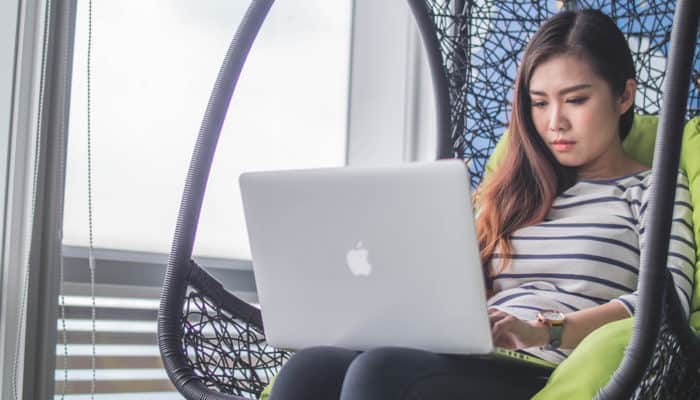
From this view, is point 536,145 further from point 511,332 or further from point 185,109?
point 185,109

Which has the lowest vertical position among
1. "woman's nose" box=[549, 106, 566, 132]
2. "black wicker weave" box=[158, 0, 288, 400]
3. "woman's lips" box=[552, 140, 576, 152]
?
"black wicker weave" box=[158, 0, 288, 400]

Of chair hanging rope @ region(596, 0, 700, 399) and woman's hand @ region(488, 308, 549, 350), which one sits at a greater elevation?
chair hanging rope @ region(596, 0, 700, 399)

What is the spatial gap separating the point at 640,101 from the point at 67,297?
4.70ft

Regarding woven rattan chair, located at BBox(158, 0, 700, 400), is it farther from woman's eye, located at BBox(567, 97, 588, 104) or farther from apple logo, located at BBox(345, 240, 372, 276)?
apple logo, located at BBox(345, 240, 372, 276)

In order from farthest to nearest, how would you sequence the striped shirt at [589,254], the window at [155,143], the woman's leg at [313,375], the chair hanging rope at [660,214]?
1. the window at [155,143]
2. the striped shirt at [589,254]
3. the woman's leg at [313,375]
4. the chair hanging rope at [660,214]

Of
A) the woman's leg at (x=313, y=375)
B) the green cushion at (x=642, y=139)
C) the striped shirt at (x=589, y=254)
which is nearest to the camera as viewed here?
the woman's leg at (x=313, y=375)

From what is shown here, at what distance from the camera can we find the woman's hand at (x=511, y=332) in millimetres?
1163

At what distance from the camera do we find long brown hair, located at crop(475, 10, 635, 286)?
5.00 feet

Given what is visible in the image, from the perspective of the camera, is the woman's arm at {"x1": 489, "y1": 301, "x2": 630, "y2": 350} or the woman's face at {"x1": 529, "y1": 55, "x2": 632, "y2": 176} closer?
the woman's arm at {"x1": 489, "y1": 301, "x2": 630, "y2": 350}

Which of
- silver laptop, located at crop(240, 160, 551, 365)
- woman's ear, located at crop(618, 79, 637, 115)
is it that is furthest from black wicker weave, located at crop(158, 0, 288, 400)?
woman's ear, located at crop(618, 79, 637, 115)

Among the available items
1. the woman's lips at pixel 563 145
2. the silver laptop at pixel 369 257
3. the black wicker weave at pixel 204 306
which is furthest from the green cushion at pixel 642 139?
the black wicker weave at pixel 204 306

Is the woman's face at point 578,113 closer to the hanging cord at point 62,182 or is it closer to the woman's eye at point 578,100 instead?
the woman's eye at point 578,100

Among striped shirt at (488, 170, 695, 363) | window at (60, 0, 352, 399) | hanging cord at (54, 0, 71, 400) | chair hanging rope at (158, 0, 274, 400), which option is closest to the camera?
striped shirt at (488, 170, 695, 363)

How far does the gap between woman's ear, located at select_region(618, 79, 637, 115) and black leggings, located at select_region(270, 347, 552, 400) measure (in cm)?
58
